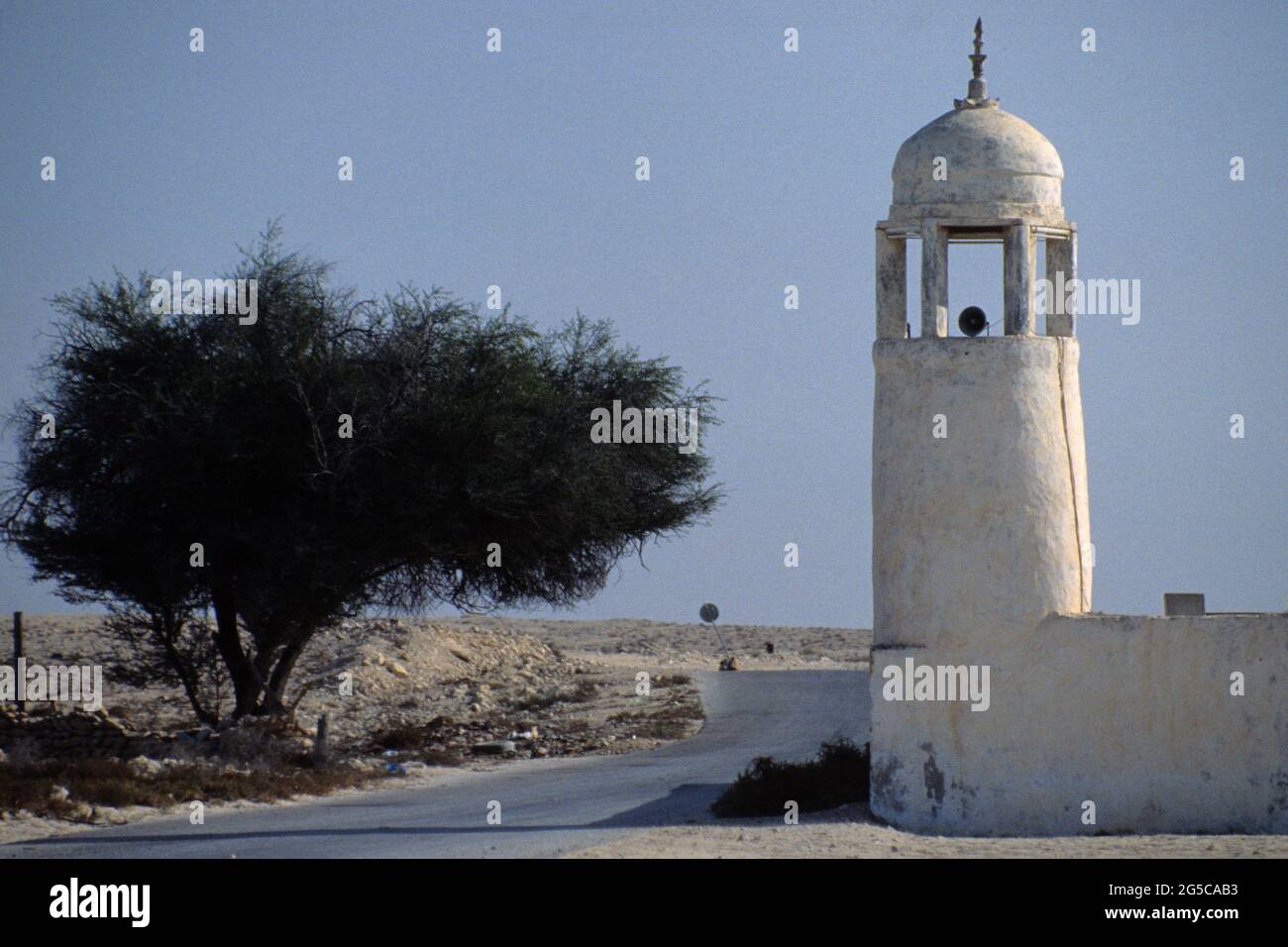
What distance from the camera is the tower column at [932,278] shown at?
58.6 feet

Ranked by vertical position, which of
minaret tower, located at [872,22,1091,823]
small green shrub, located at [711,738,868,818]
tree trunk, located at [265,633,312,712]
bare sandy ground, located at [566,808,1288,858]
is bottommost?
bare sandy ground, located at [566,808,1288,858]

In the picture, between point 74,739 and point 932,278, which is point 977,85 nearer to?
point 932,278

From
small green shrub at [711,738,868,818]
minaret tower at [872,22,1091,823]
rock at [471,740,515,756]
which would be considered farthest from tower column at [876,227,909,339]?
rock at [471,740,515,756]

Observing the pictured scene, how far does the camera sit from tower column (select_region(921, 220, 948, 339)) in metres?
17.9

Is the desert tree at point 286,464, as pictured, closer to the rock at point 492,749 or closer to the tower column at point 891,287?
the rock at point 492,749

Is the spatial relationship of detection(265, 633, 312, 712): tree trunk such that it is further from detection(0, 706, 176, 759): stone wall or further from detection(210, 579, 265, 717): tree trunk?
detection(0, 706, 176, 759): stone wall

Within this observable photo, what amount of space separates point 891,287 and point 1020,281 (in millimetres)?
1426

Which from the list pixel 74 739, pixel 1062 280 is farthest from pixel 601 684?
pixel 1062 280

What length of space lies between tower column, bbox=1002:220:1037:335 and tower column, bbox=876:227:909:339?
1.15m

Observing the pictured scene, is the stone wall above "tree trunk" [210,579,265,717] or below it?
below

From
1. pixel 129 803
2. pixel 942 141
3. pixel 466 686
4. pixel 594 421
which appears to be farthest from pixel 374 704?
pixel 942 141

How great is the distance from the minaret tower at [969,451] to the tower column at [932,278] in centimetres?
2
